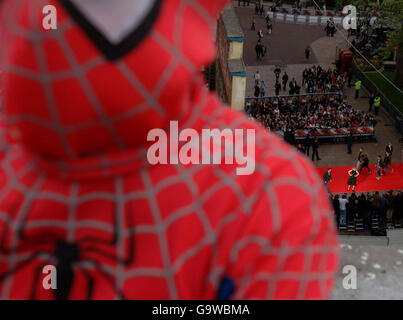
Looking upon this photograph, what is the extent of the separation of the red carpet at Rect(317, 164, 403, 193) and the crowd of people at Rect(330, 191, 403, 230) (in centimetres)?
293

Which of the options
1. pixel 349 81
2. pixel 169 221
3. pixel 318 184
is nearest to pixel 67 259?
pixel 169 221

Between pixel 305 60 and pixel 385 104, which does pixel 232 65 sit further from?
pixel 305 60

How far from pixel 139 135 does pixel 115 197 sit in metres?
0.18

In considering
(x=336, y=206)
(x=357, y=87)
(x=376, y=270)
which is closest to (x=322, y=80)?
(x=357, y=87)

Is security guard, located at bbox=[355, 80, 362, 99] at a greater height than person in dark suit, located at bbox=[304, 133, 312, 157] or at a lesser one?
greater

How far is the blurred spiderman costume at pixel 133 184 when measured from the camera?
1448 mm

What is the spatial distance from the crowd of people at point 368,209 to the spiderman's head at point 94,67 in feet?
53.8

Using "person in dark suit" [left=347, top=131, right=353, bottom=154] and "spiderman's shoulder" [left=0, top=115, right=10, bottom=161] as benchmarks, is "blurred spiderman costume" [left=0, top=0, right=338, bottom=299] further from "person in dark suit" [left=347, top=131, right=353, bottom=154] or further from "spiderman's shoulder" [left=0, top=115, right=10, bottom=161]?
"person in dark suit" [left=347, top=131, right=353, bottom=154]

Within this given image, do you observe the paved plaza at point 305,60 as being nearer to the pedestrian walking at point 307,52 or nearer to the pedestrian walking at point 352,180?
the pedestrian walking at point 307,52

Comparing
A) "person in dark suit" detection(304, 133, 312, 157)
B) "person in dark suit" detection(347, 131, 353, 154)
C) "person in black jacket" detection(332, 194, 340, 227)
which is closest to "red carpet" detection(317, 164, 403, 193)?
"person in dark suit" detection(304, 133, 312, 157)

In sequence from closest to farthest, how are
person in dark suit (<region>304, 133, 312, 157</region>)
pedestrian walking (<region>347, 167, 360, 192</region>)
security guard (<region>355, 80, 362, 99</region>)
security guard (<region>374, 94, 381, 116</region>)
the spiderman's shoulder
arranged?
the spiderman's shoulder
pedestrian walking (<region>347, 167, 360, 192</region>)
person in dark suit (<region>304, 133, 312, 157</region>)
security guard (<region>374, 94, 381, 116</region>)
security guard (<region>355, 80, 362, 99</region>)

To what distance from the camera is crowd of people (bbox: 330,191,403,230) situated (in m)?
17.7

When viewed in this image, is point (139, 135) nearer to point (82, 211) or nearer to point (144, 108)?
point (144, 108)

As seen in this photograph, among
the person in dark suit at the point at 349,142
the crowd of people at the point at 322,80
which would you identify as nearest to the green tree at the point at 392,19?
the crowd of people at the point at 322,80
